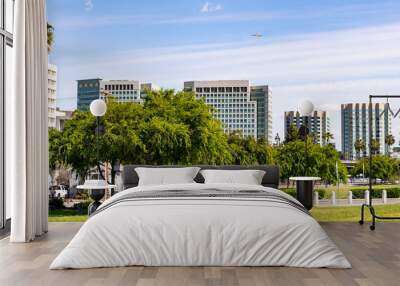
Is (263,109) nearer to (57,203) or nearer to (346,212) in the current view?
(346,212)

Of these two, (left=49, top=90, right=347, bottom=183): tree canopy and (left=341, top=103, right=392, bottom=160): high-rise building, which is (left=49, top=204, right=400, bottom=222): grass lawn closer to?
(left=341, top=103, right=392, bottom=160): high-rise building

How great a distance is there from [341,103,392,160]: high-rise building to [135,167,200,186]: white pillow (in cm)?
334


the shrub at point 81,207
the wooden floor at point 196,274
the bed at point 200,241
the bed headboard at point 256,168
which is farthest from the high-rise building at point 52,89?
the bed at point 200,241

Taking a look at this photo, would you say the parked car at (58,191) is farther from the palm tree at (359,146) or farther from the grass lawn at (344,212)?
the palm tree at (359,146)

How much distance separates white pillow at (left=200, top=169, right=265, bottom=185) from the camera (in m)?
6.53

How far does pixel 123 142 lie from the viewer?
11.8 m

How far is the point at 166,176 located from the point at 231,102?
445cm

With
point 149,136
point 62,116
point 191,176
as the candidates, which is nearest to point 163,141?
point 149,136

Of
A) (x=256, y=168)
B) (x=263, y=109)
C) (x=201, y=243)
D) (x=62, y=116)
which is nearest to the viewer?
(x=201, y=243)

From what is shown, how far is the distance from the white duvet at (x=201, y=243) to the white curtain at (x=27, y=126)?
142 cm

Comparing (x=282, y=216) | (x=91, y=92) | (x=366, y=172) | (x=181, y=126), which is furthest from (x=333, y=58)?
(x=282, y=216)

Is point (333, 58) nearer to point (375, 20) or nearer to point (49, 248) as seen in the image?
point (375, 20)

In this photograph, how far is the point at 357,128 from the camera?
9.23 m

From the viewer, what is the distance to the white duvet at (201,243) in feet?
13.8
